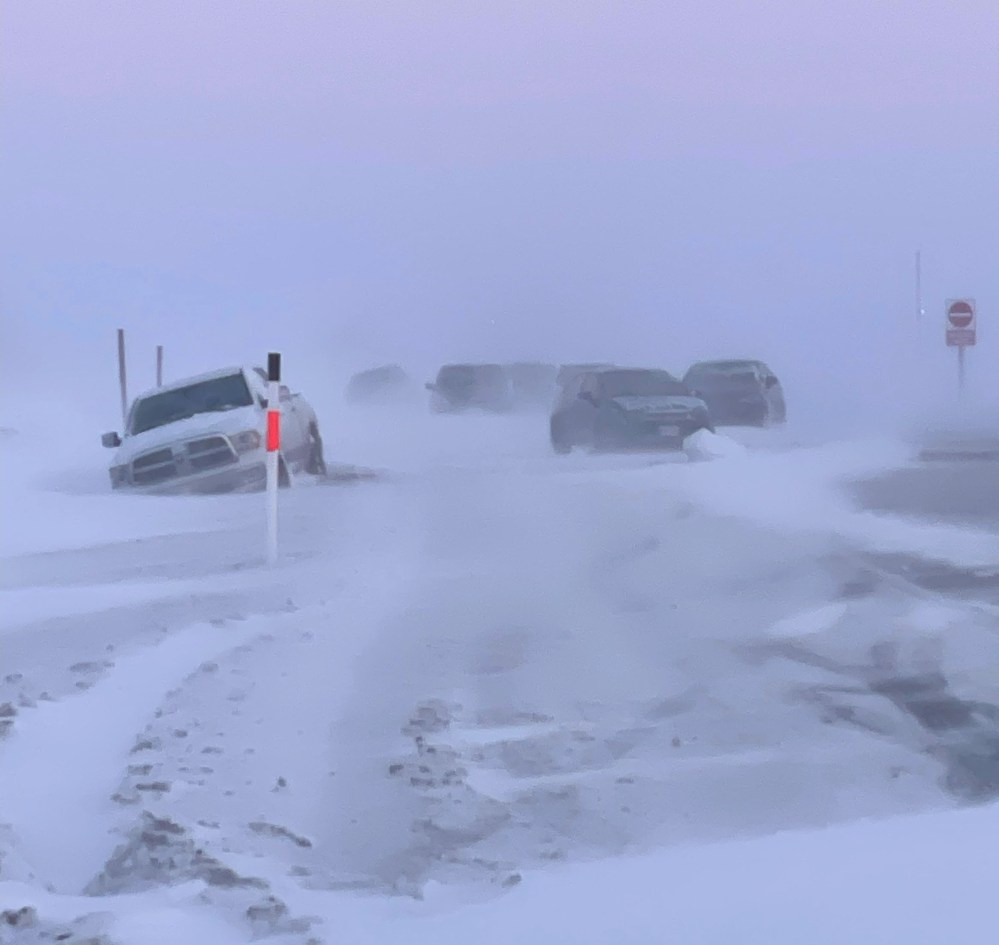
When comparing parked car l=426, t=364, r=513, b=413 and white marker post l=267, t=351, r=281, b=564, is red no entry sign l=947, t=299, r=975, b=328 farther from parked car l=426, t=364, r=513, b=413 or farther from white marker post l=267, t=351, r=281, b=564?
white marker post l=267, t=351, r=281, b=564

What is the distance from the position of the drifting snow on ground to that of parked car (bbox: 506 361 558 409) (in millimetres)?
36832

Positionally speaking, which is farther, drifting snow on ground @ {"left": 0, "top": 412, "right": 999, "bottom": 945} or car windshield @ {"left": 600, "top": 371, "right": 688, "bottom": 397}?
car windshield @ {"left": 600, "top": 371, "right": 688, "bottom": 397}

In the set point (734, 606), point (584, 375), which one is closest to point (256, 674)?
point (734, 606)

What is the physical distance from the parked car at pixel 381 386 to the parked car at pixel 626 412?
3075 cm

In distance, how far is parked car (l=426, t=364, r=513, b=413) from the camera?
47219mm

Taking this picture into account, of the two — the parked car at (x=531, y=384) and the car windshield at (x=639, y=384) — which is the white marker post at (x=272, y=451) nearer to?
the car windshield at (x=639, y=384)

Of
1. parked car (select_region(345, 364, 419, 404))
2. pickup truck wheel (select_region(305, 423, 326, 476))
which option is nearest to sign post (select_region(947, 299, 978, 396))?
pickup truck wheel (select_region(305, 423, 326, 476))

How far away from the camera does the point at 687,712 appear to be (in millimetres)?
6996

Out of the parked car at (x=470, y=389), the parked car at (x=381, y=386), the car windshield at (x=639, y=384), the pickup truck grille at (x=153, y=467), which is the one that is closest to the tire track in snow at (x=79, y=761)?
the pickup truck grille at (x=153, y=467)

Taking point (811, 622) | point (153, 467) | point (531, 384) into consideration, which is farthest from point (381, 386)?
point (811, 622)

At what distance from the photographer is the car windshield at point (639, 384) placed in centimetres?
2681

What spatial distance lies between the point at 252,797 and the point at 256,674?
2.15 metres

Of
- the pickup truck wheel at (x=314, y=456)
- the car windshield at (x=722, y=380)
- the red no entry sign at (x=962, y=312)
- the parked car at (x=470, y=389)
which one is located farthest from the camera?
the parked car at (x=470, y=389)

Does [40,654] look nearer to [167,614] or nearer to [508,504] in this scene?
[167,614]
